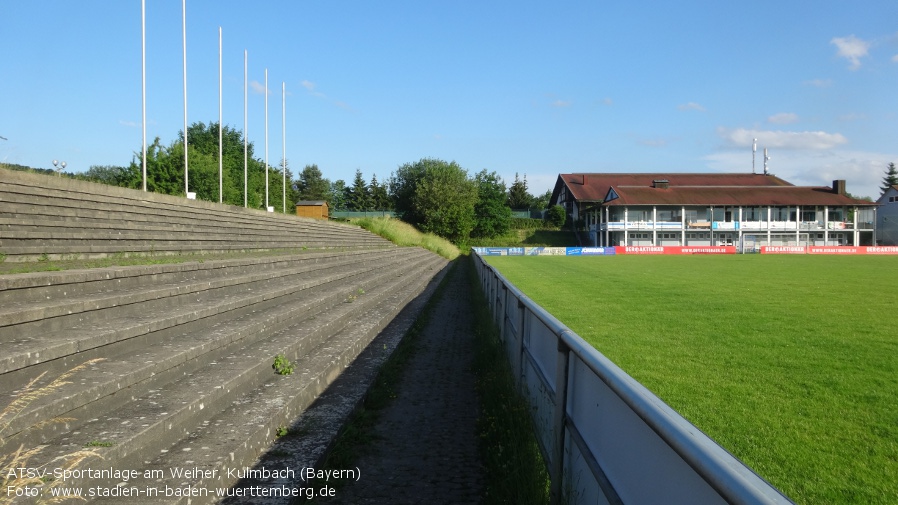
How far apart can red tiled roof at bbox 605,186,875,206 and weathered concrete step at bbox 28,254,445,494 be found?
198 ft

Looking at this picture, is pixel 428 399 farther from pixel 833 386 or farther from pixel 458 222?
pixel 458 222

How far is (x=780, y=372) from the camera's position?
6.62 metres

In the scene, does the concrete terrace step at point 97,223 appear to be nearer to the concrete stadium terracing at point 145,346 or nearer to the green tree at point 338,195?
the concrete stadium terracing at point 145,346

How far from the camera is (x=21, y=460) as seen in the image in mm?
2479

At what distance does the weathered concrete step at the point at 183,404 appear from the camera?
2.88 meters

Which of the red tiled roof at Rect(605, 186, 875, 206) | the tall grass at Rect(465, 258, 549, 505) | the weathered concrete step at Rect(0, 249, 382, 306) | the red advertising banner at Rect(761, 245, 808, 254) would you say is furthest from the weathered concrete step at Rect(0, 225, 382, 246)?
the red advertising banner at Rect(761, 245, 808, 254)

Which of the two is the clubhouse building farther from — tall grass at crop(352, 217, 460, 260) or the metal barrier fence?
the metal barrier fence

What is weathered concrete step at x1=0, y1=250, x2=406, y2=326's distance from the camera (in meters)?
3.38

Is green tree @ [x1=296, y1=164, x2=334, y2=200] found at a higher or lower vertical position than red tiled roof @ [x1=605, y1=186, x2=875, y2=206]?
higher

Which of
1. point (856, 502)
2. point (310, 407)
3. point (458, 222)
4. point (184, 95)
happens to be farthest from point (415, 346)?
point (458, 222)

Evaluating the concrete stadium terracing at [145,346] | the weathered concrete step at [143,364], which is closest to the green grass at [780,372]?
the concrete stadium terracing at [145,346]

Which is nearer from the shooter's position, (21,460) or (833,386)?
(21,460)

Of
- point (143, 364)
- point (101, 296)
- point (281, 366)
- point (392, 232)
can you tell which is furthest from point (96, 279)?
point (392, 232)

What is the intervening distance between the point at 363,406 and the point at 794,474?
3.13 meters
